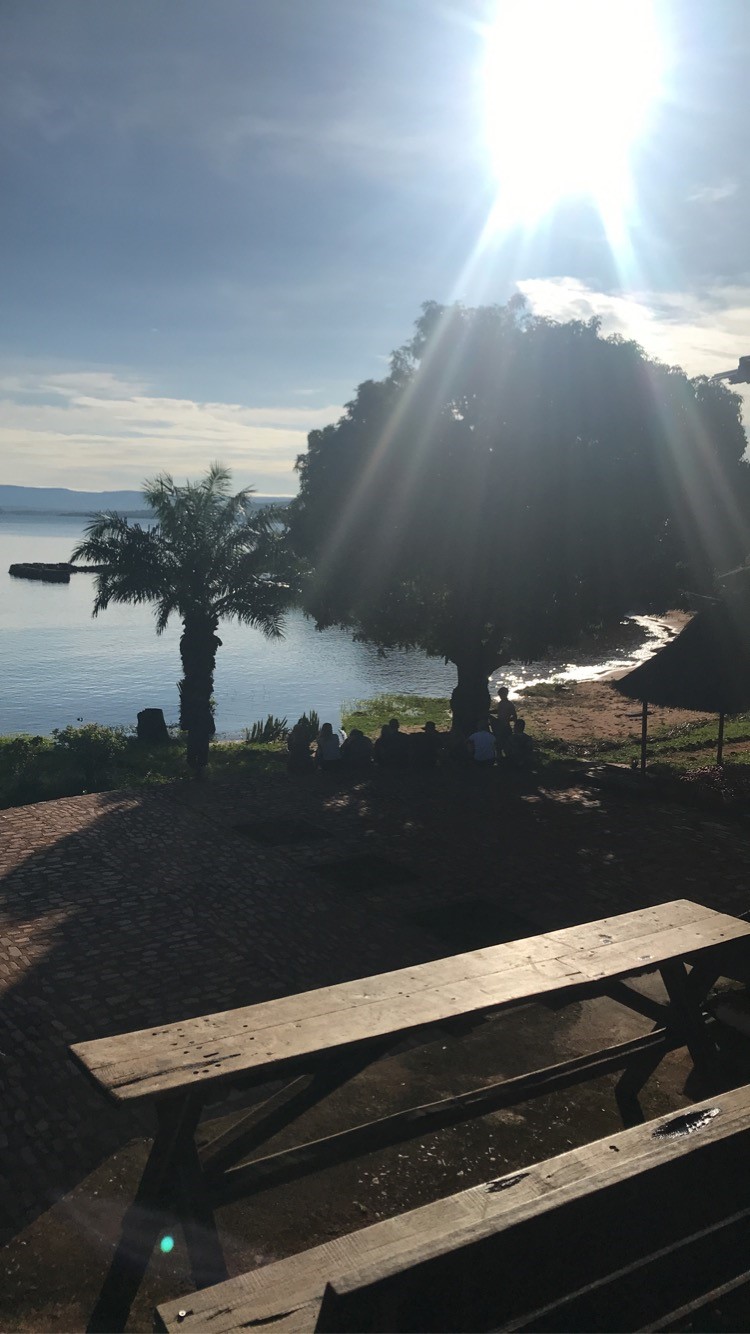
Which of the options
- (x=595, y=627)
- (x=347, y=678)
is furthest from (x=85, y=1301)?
(x=347, y=678)

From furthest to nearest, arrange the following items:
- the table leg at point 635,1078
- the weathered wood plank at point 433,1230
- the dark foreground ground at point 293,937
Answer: the table leg at point 635,1078 < the dark foreground ground at point 293,937 < the weathered wood plank at point 433,1230

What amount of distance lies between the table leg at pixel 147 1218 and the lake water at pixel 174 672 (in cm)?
2322

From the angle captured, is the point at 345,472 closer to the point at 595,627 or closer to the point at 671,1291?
the point at 595,627

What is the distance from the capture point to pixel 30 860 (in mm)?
11148

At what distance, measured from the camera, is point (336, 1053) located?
4.26m

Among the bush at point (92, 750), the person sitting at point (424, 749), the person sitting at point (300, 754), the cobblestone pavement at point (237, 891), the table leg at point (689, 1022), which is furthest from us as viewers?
the bush at point (92, 750)

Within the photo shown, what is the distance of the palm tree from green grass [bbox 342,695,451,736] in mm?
7676

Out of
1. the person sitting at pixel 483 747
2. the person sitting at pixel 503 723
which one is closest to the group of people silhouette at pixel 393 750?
the person sitting at pixel 483 747

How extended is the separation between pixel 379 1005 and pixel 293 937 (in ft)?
13.6

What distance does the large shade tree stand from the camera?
706 inches

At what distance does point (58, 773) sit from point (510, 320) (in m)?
13.1

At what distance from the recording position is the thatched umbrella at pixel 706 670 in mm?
13891

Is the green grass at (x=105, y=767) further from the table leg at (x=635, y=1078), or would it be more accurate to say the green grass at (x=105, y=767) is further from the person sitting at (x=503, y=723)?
the table leg at (x=635, y=1078)

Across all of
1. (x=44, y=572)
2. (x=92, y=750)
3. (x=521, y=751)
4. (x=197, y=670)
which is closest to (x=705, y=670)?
(x=521, y=751)
